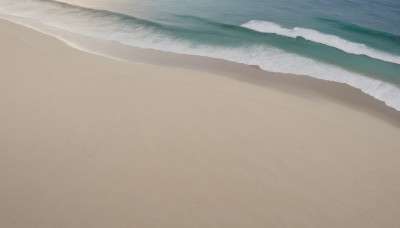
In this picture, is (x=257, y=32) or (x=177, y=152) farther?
(x=257, y=32)

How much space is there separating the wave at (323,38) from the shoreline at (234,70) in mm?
4458

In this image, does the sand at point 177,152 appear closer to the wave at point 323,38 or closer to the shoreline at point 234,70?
the shoreline at point 234,70

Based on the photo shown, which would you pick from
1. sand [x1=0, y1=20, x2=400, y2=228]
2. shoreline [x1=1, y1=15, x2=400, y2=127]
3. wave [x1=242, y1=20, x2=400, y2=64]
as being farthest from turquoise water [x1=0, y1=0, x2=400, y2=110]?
sand [x1=0, y1=20, x2=400, y2=228]

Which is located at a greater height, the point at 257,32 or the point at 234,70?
the point at 257,32

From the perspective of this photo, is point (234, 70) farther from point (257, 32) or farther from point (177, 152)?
point (177, 152)

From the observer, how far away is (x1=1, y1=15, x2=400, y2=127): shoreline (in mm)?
11164

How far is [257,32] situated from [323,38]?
11.2 feet

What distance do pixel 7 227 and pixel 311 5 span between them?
22303 millimetres

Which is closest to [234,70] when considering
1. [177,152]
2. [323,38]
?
[177,152]

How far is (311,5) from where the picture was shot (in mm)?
22484

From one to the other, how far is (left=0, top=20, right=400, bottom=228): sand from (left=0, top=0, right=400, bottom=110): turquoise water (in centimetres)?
309

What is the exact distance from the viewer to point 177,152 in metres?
7.56

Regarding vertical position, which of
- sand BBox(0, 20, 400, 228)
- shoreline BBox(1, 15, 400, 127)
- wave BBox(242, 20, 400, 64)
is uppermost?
wave BBox(242, 20, 400, 64)

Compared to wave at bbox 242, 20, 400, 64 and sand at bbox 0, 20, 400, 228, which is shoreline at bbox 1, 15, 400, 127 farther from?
wave at bbox 242, 20, 400, 64
